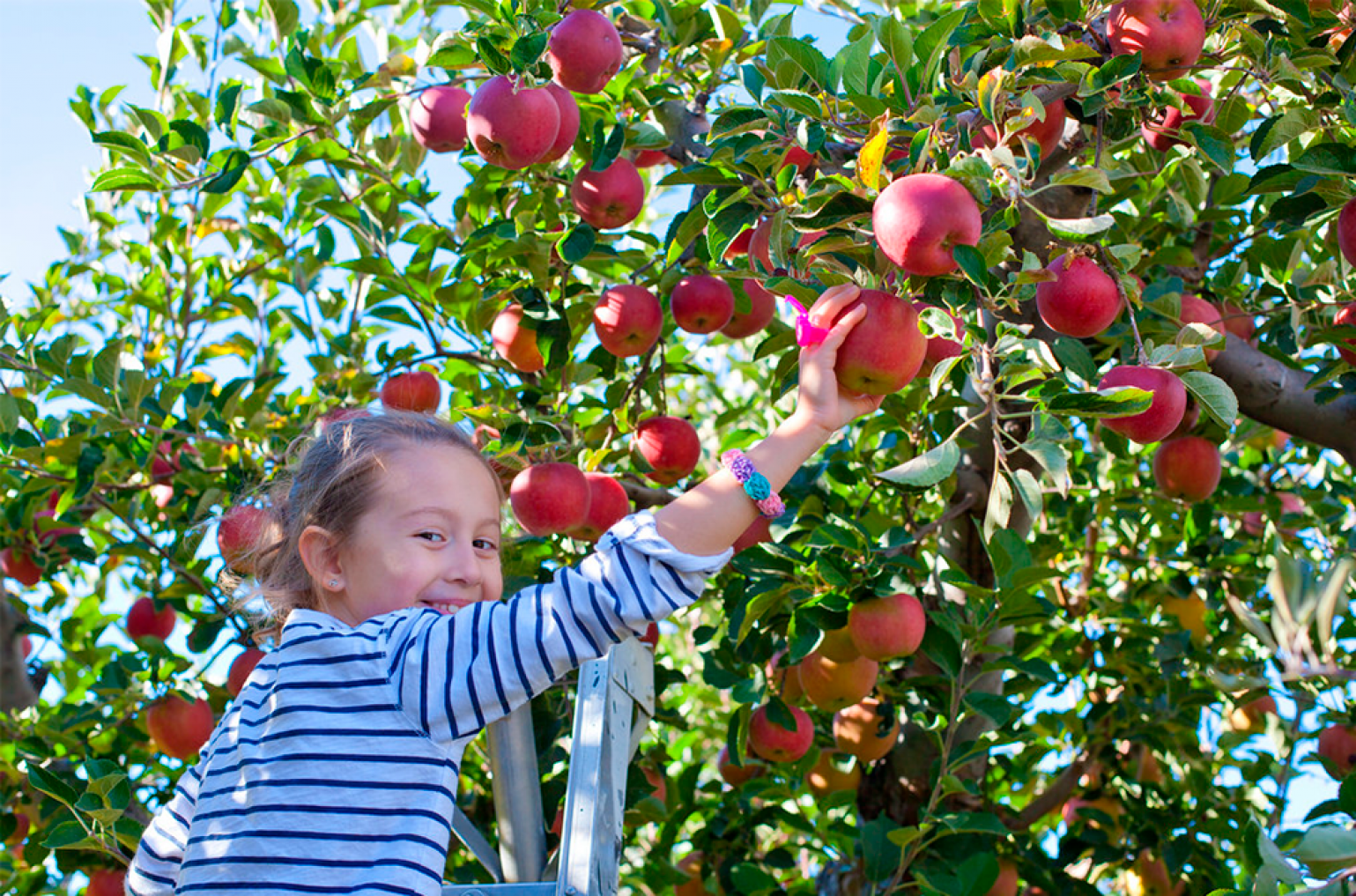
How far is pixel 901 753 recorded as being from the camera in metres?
2.81

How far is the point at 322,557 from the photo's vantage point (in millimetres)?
1541

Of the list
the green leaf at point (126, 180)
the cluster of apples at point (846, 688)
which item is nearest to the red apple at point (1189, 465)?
the cluster of apples at point (846, 688)

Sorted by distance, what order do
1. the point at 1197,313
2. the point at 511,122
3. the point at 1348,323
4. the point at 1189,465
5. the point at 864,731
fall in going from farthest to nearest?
the point at 864,731 → the point at 1189,465 → the point at 1197,313 → the point at 1348,323 → the point at 511,122

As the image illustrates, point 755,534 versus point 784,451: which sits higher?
point 755,534

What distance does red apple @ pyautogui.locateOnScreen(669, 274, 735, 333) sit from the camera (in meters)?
2.29

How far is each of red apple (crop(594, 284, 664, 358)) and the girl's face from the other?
785 millimetres

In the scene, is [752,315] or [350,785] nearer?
[350,785]

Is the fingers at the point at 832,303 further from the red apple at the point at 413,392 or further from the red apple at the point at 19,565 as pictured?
the red apple at the point at 19,565

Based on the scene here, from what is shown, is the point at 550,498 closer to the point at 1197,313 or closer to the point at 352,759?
the point at 352,759

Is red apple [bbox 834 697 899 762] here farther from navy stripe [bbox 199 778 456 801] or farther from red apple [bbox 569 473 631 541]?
navy stripe [bbox 199 778 456 801]

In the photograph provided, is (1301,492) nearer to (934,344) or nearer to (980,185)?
(934,344)

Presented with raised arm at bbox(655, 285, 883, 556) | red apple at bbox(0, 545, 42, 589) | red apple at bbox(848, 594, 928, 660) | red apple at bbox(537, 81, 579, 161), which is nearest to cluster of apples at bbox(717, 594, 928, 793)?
red apple at bbox(848, 594, 928, 660)

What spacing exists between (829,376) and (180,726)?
74.7 inches

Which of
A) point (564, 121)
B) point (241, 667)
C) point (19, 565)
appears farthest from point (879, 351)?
point (19, 565)
